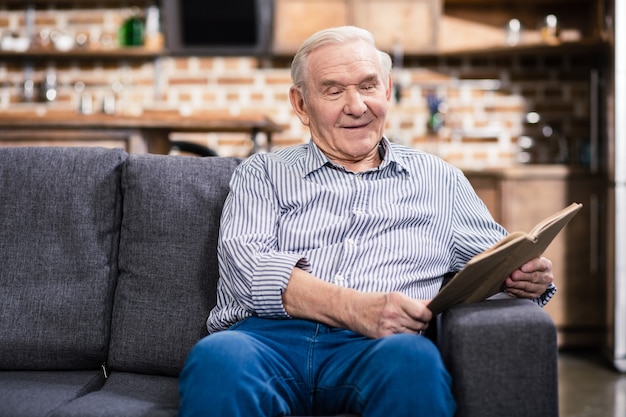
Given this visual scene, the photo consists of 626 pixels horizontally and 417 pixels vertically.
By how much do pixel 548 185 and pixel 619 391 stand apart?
3.95 feet

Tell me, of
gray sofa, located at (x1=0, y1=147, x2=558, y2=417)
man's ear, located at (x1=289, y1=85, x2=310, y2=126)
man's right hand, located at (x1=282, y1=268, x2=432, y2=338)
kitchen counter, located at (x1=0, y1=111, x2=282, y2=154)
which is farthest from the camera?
kitchen counter, located at (x1=0, y1=111, x2=282, y2=154)

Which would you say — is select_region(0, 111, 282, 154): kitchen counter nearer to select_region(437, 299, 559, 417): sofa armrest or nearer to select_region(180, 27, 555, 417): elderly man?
select_region(180, 27, 555, 417): elderly man

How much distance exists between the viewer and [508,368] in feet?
4.58

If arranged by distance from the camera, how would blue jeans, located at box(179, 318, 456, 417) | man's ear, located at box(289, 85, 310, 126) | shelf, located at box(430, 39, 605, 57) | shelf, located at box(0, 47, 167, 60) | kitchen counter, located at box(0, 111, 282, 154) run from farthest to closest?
shelf, located at box(0, 47, 167, 60)
shelf, located at box(430, 39, 605, 57)
kitchen counter, located at box(0, 111, 282, 154)
man's ear, located at box(289, 85, 310, 126)
blue jeans, located at box(179, 318, 456, 417)

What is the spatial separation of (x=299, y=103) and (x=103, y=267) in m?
0.66

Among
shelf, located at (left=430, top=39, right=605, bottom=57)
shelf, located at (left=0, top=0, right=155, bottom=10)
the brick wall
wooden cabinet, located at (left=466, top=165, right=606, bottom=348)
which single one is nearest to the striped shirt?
wooden cabinet, located at (left=466, top=165, right=606, bottom=348)

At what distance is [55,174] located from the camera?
197cm

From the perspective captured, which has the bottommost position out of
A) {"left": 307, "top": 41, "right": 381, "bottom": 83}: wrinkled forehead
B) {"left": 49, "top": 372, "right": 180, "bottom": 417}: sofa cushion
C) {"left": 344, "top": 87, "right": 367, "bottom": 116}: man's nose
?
{"left": 49, "top": 372, "right": 180, "bottom": 417}: sofa cushion

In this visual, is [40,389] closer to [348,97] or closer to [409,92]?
[348,97]

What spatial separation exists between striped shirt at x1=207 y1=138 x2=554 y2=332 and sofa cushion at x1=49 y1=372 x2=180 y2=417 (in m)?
0.19

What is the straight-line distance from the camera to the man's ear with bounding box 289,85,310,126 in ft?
6.58

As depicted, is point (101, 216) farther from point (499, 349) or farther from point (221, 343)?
point (499, 349)

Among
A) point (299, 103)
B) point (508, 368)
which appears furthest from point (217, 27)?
point (508, 368)

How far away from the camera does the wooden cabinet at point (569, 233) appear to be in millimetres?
3945
